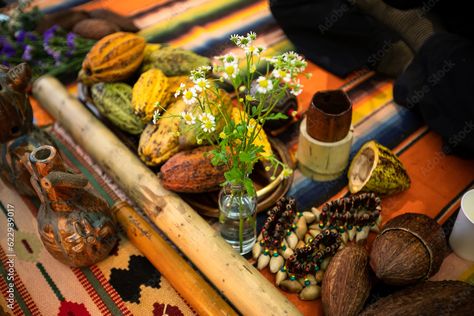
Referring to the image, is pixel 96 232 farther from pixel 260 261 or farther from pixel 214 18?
pixel 214 18

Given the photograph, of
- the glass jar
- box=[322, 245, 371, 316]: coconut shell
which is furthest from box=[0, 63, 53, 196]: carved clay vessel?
box=[322, 245, 371, 316]: coconut shell

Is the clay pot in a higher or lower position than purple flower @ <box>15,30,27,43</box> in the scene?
lower

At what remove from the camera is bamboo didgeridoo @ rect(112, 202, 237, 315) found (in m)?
0.98

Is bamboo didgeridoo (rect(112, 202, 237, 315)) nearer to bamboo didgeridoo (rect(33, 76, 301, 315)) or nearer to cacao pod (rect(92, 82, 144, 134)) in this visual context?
bamboo didgeridoo (rect(33, 76, 301, 315))

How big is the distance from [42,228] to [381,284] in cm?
75

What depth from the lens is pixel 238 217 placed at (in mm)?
1040

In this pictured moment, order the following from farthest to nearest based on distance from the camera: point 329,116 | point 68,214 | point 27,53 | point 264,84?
point 27,53, point 329,116, point 68,214, point 264,84

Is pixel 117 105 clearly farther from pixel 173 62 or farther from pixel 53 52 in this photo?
pixel 53 52

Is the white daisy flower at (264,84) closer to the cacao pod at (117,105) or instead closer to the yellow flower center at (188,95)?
the yellow flower center at (188,95)

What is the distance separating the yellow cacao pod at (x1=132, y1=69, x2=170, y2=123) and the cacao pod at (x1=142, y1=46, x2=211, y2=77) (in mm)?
83

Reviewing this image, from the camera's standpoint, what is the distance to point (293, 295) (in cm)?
105

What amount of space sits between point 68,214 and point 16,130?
30 cm

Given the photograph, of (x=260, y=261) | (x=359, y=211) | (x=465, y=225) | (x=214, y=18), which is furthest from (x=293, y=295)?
(x=214, y=18)

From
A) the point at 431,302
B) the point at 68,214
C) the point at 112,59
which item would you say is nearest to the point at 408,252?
the point at 431,302
